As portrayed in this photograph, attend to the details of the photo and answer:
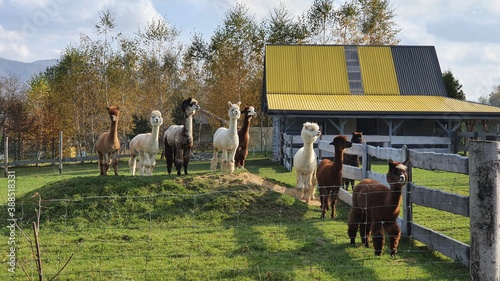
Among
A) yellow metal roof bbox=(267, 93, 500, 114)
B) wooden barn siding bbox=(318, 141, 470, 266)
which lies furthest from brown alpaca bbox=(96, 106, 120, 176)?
yellow metal roof bbox=(267, 93, 500, 114)

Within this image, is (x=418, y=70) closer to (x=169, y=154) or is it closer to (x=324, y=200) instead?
(x=169, y=154)

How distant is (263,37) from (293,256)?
3985 cm

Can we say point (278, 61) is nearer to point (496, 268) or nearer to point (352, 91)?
point (352, 91)

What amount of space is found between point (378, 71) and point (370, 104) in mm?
4355

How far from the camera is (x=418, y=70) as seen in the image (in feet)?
97.1

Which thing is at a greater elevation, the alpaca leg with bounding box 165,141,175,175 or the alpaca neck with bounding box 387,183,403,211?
the alpaca leg with bounding box 165,141,175,175

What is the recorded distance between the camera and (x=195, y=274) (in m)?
6.30

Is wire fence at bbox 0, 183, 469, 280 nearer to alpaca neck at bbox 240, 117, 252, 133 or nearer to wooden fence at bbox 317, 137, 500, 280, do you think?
wooden fence at bbox 317, 137, 500, 280

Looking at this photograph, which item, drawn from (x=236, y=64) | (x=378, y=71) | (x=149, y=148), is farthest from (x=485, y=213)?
(x=236, y=64)

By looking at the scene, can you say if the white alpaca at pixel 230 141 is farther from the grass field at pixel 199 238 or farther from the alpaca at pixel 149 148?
the alpaca at pixel 149 148

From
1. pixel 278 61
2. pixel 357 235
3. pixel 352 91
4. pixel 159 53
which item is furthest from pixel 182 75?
pixel 357 235

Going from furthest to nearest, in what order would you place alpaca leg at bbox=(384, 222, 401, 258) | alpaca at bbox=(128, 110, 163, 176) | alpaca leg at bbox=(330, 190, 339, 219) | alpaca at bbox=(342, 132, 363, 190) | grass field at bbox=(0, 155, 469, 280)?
1. alpaca at bbox=(342, 132, 363, 190)
2. alpaca at bbox=(128, 110, 163, 176)
3. alpaca leg at bbox=(330, 190, 339, 219)
4. alpaca leg at bbox=(384, 222, 401, 258)
5. grass field at bbox=(0, 155, 469, 280)

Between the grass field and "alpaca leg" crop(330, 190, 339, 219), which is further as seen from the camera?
"alpaca leg" crop(330, 190, 339, 219)

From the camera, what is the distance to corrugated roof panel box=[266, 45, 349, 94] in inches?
1111
